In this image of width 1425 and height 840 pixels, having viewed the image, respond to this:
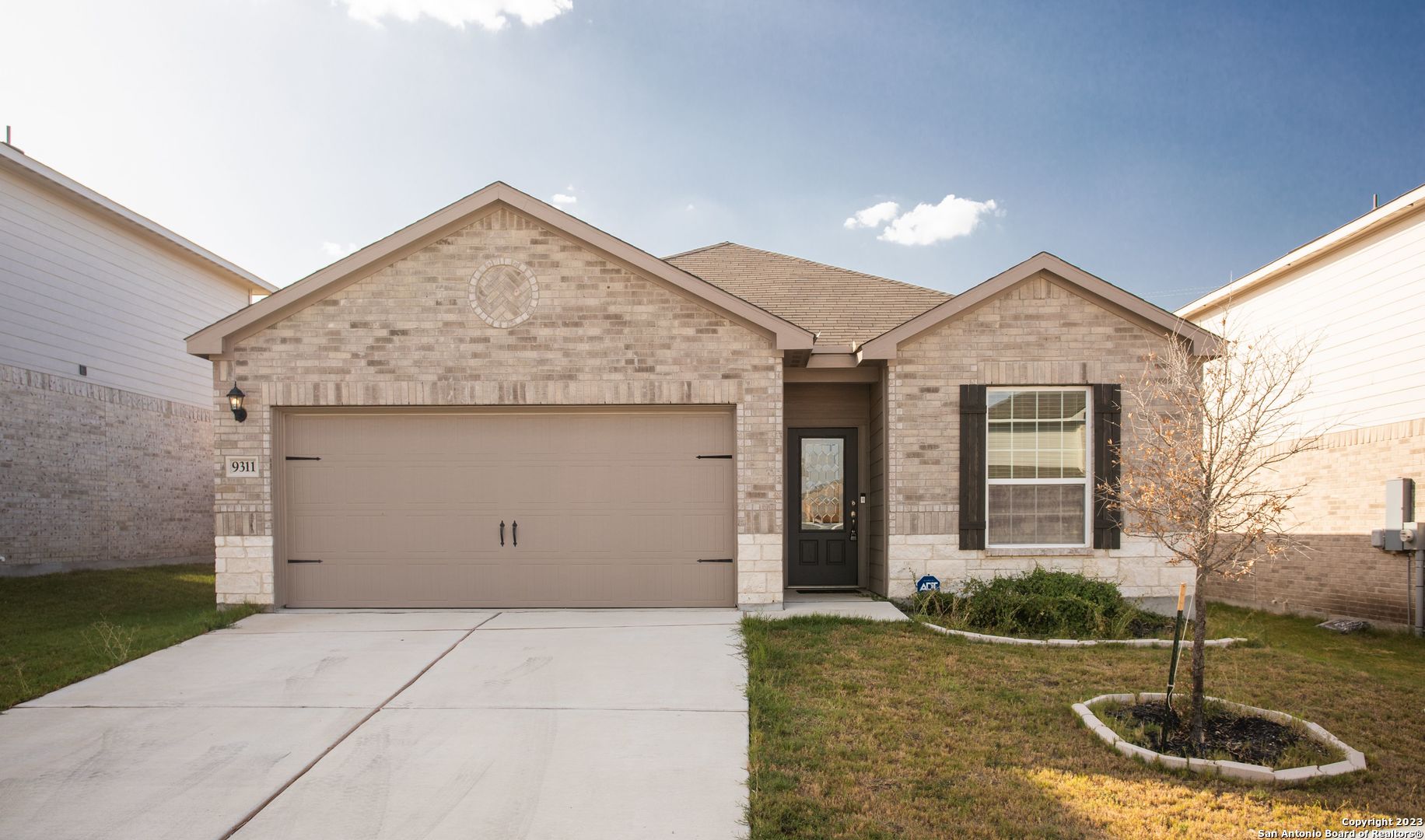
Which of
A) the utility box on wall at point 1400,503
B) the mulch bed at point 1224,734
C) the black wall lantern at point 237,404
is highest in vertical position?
the black wall lantern at point 237,404

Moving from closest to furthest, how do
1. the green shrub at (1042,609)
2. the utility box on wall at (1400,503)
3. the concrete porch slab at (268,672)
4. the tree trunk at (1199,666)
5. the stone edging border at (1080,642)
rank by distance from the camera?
the tree trunk at (1199,666), the concrete porch slab at (268,672), the stone edging border at (1080,642), the green shrub at (1042,609), the utility box on wall at (1400,503)

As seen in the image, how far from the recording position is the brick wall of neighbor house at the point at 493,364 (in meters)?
8.71

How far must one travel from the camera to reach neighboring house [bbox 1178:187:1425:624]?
31.0ft

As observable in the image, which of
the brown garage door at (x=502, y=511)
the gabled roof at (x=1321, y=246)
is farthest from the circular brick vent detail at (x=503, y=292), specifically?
the gabled roof at (x=1321, y=246)

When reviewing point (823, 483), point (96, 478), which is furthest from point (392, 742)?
point (96, 478)

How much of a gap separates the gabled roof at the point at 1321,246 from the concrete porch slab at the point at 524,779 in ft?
22.3

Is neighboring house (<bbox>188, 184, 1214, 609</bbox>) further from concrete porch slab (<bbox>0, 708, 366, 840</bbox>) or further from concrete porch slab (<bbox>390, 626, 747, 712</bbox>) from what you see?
concrete porch slab (<bbox>0, 708, 366, 840</bbox>)

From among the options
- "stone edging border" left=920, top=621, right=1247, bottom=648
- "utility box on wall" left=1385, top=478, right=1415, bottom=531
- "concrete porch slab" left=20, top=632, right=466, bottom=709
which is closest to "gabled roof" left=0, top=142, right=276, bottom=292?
"concrete porch slab" left=20, top=632, right=466, bottom=709

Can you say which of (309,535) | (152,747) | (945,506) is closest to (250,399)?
(309,535)

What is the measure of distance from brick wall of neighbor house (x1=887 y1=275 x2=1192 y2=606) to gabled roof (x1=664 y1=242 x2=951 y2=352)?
1183 mm

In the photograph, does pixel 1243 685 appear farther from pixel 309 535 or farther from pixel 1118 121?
pixel 1118 121

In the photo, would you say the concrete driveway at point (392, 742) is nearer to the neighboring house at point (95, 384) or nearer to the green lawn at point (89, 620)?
the green lawn at point (89, 620)

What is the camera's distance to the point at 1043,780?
166 inches

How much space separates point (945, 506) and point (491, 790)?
6299 millimetres
